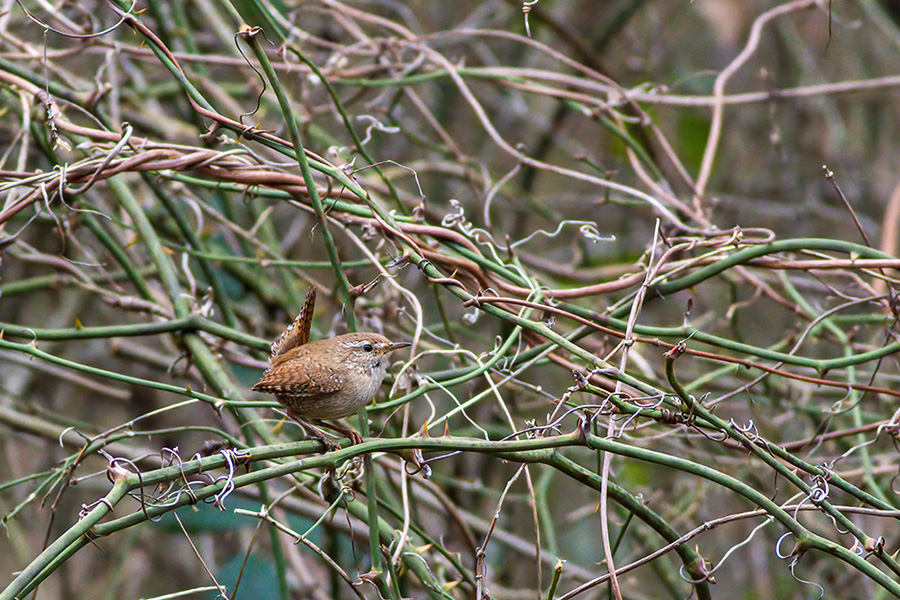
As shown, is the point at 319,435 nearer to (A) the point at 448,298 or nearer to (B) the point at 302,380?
(B) the point at 302,380

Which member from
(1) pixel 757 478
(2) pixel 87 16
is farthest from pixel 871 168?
(2) pixel 87 16

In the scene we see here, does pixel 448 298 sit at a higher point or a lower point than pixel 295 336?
lower

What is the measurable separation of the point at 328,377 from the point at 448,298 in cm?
295

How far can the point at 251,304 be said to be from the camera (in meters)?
3.59

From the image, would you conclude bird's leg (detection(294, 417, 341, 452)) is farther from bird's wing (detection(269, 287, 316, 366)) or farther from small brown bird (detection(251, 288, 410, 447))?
bird's wing (detection(269, 287, 316, 366))

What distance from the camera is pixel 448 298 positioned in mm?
4793

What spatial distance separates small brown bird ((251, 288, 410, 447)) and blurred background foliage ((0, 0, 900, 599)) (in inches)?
Answer: 4.3

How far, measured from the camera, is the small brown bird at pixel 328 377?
6.13ft

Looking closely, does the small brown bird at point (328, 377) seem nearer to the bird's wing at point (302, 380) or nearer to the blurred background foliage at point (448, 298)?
the bird's wing at point (302, 380)

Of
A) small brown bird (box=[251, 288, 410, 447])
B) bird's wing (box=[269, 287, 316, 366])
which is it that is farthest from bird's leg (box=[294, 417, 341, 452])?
bird's wing (box=[269, 287, 316, 366])

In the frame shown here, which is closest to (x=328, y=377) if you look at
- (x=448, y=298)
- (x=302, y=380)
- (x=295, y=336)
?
(x=302, y=380)

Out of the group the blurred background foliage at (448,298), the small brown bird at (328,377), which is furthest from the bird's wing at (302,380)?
the blurred background foliage at (448,298)

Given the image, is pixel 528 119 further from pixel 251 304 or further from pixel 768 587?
pixel 768 587

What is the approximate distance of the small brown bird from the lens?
1.87 m
